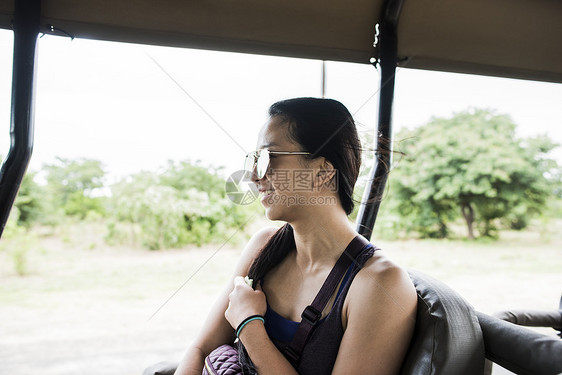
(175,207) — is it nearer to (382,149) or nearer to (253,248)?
(253,248)

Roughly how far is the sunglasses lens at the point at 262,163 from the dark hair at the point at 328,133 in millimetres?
104

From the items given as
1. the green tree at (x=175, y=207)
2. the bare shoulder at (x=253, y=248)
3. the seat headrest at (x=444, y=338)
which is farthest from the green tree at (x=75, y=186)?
the seat headrest at (x=444, y=338)

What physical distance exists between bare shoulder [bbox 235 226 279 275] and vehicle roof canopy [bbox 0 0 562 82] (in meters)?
0.70

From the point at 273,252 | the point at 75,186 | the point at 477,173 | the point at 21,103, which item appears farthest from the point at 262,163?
the point at 477,173

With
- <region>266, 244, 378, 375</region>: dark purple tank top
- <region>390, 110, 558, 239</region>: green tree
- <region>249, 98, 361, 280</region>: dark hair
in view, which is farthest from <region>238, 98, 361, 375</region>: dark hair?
<region>390, 110, 558, 239</region>: green tree

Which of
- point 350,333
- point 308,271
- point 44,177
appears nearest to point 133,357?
point 44,177

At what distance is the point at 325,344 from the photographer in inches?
45.2

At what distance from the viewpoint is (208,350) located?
4.64ft

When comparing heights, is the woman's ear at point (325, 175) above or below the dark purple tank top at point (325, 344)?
above

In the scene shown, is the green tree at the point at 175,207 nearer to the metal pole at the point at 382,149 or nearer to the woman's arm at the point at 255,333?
the metal pole at the point at 382,149

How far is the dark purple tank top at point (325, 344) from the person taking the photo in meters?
1.14

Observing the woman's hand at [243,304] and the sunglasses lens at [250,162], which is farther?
the sunglasses lens at [250,162]

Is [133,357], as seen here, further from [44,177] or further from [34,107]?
[34,107]

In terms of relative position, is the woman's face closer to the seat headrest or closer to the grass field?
the seat headrest
